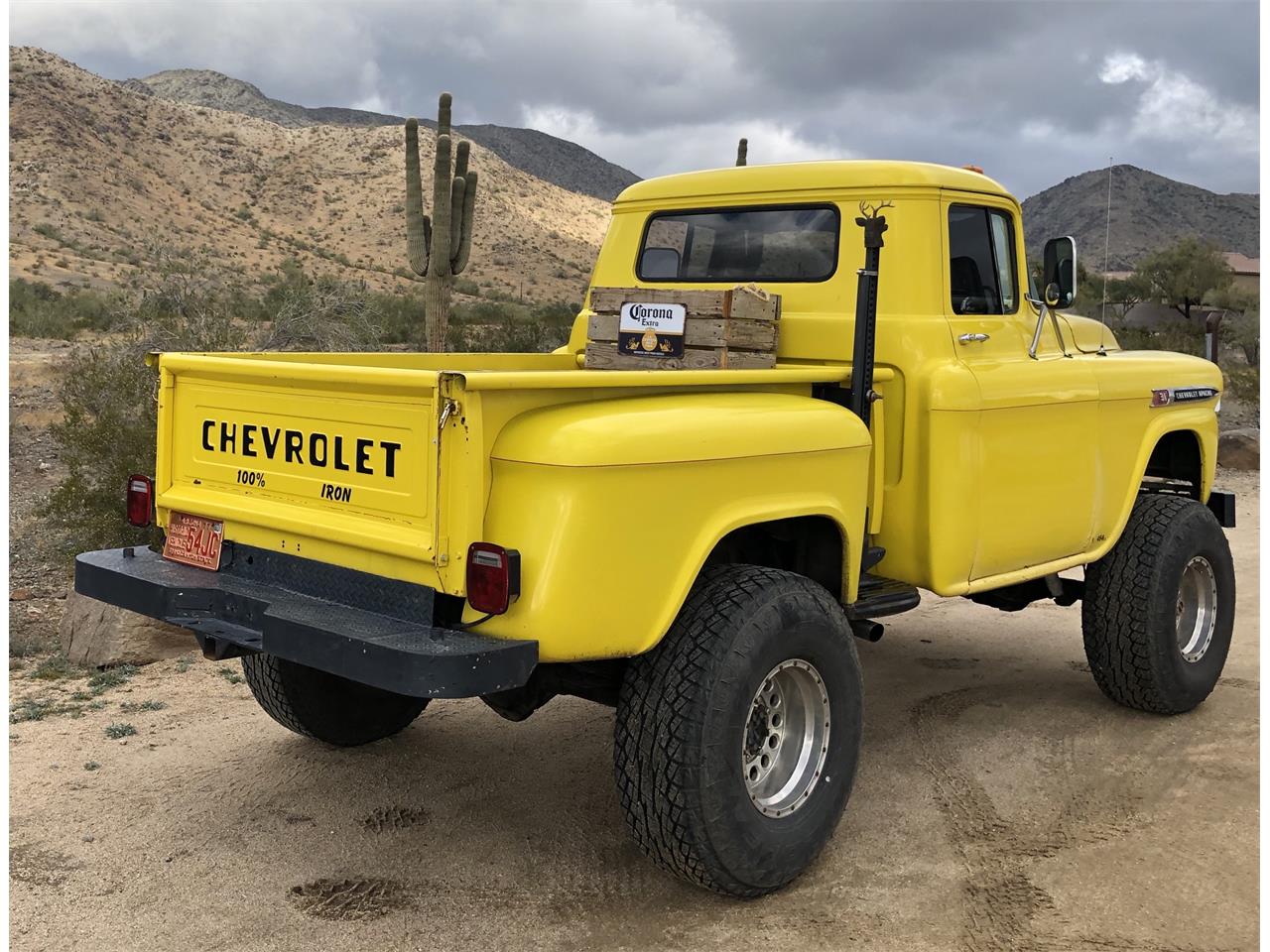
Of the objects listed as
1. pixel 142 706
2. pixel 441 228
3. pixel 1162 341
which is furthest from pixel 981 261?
pixel 1162 341

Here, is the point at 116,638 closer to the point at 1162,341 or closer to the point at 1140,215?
the point at 1162,341

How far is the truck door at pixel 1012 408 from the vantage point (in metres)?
4.66

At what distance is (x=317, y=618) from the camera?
3523 mm

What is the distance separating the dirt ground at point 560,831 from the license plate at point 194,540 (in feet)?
3.05

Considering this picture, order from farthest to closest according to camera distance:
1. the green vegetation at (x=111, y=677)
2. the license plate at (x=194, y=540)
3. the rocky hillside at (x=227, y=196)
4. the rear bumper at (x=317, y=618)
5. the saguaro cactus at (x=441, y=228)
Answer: the rocky hillside at (x=227, y=196) < the saguaro cactus at (x=441, y=228) < the green vegetation at (x=111, y=677) < the license plate at (x=194, y=540) < the rear bumper at (x=317, y=618)

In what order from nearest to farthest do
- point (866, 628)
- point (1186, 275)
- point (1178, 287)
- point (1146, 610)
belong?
point (866, 628) < point (1146, 610) < point (1186, 275) < point (1178, 287)

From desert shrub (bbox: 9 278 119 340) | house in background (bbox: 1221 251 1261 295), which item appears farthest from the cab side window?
house in background (bbox: 1221 251 1261 295)

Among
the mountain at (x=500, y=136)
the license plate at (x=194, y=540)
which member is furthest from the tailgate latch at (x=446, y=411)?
the mountain at (x=500, y=136)

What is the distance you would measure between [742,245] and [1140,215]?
8056 centimetres

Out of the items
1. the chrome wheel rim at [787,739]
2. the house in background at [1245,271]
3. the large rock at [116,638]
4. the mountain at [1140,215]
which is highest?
the mountain at [1140,215]

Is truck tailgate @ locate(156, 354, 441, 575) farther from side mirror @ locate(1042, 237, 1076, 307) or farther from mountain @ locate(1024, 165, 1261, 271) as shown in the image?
mountain @ locate(1024, 165, 1261, 271)

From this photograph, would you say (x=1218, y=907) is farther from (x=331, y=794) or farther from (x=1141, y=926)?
(x=331, y=794)

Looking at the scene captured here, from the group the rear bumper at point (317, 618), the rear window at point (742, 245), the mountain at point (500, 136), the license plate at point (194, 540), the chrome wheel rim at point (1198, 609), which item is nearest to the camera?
the rear bumper at point (317, 618)

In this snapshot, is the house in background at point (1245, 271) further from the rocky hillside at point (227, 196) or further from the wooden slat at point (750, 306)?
the wooden slat at point (750, 306)
